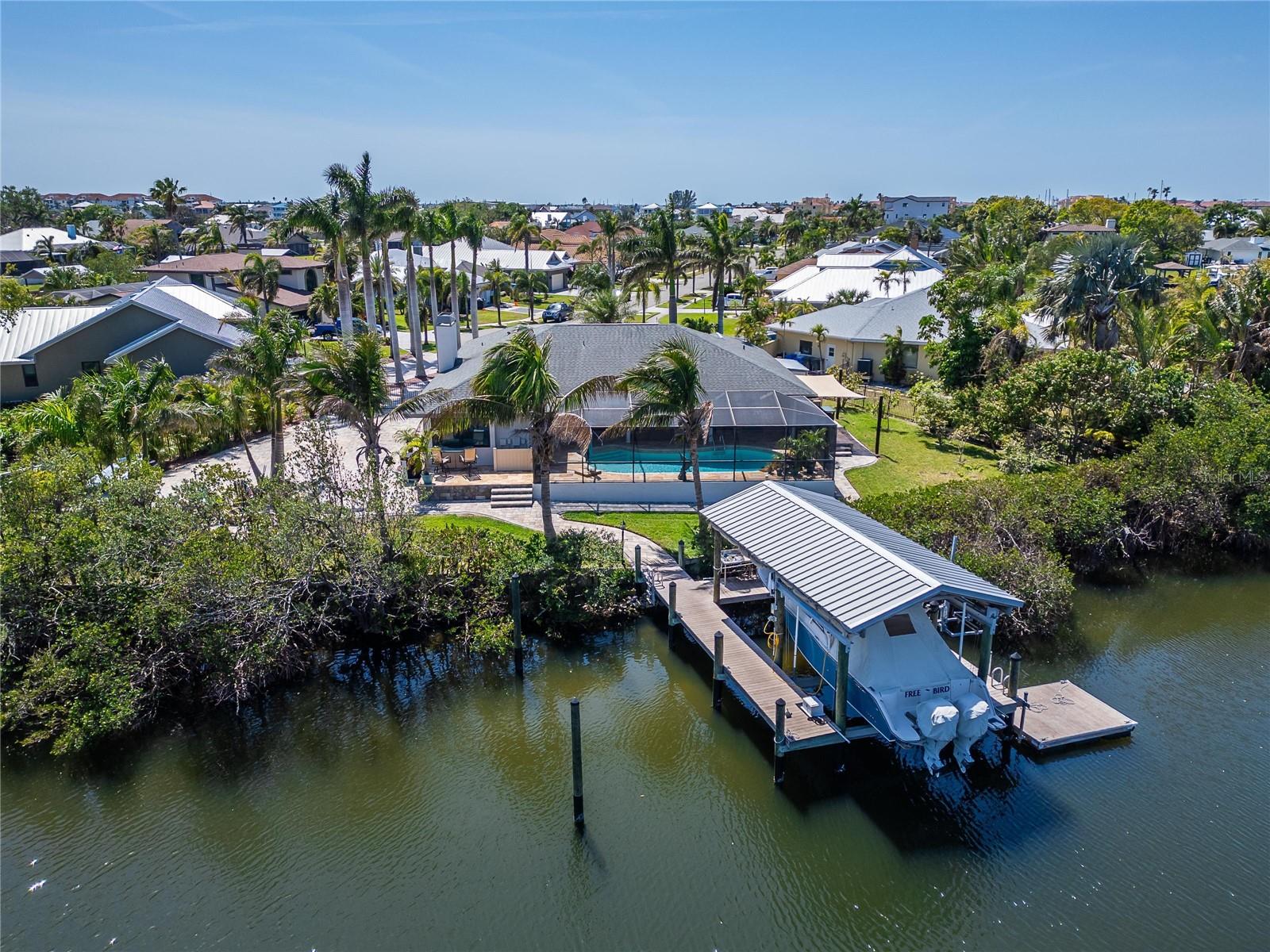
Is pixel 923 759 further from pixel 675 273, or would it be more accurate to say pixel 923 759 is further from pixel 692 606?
pixel 675 273

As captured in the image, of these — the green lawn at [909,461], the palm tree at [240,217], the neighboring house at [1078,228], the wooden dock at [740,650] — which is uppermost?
the palm tree at [240,217]

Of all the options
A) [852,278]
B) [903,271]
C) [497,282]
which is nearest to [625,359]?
[903,271]

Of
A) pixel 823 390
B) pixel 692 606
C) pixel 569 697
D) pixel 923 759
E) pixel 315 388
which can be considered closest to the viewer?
pixel 923 759

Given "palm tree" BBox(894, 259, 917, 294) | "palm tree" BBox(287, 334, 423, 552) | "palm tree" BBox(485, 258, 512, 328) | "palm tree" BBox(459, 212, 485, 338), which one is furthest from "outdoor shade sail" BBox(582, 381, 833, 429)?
"palm tree" BBox(485, 258, 512, 328)

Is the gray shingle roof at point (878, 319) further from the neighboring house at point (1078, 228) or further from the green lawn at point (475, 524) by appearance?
the neighboring house at point (1078, 228)

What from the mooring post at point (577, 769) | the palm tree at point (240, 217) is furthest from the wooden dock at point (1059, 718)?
the palm tree at point (240, 217)

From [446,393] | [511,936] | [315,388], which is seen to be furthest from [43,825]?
[446,393]
